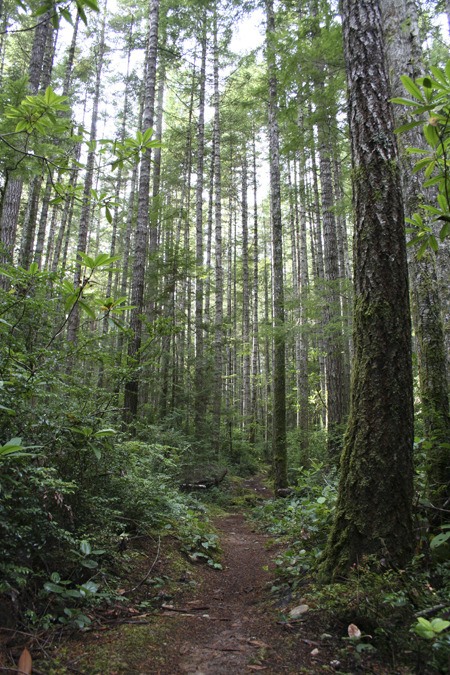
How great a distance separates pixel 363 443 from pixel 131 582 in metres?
2.20

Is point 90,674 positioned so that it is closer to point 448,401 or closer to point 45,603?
point 45,603

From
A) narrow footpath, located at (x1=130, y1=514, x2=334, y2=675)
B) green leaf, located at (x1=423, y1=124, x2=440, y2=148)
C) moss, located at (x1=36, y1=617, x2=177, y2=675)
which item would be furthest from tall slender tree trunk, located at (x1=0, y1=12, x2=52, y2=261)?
green leaf, located at (x1=423, y1=124, x2=440, y2=148)

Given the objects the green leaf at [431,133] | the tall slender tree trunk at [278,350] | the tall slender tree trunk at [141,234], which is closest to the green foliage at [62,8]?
the green leaf at [431,133]

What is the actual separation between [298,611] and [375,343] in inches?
77.8

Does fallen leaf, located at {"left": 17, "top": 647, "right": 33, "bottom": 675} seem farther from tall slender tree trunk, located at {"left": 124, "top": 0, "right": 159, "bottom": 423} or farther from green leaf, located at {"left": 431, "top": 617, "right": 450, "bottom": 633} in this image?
tall slender tree trunk, located at {"left": 124, "top": 0, "right": 159, "bottom": 423}

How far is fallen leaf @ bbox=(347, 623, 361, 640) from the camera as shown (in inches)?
82.3

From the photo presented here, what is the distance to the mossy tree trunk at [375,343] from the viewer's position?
2680 mm

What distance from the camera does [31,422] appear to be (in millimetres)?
2803

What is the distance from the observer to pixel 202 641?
7.66ft

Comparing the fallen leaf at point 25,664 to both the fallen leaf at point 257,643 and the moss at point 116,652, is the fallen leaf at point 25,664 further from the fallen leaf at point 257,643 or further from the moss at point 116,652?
the fallen leaf at point 257,643

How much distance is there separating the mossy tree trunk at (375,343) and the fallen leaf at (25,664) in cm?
199

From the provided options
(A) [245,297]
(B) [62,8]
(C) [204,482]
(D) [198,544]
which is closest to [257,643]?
(D) [198,544]

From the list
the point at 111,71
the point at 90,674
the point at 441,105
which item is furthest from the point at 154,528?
the point at 111,71

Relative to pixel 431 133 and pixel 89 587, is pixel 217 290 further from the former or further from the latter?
pixel 89 587
